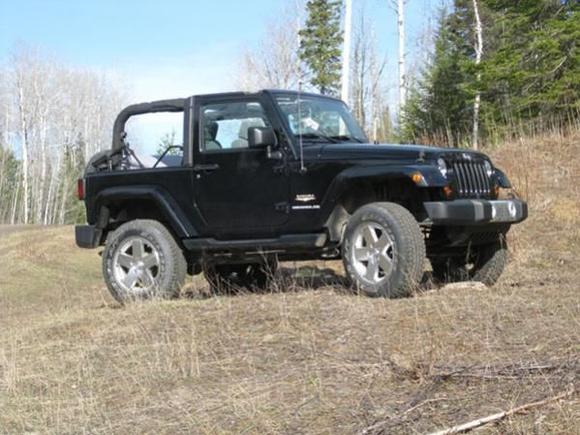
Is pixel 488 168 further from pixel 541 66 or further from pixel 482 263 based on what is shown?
pixel 541 66

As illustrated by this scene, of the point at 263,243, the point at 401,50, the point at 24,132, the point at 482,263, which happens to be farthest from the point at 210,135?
the point at 24,132

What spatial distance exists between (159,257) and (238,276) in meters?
1.83

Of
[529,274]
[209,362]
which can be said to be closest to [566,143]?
[529,274]

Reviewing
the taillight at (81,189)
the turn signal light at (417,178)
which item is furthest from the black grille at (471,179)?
the taillight at (81,189)

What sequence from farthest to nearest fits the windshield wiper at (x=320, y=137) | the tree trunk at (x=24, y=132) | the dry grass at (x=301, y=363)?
the tree trunk at (x=24, y=132) < the windshield wiper at (x=320, y=137) < the dry grass at (x=301, y=363)

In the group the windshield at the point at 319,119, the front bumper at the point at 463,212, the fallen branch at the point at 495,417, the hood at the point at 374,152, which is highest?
the windshield at the point at 319,119

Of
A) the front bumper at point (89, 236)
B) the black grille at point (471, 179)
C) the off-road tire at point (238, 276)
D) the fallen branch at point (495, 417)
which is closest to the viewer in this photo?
the fallen branch at point (495, 417)

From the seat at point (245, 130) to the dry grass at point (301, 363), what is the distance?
1.54 meters

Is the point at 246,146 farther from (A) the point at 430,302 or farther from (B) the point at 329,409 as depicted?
(B) the point at 329,409

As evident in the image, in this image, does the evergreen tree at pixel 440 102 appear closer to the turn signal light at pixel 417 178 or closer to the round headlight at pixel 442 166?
Answer: the round headlight at pixel 442 166

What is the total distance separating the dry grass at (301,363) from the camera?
419 cm

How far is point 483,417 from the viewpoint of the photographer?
3844mm

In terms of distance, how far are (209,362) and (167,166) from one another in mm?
3589

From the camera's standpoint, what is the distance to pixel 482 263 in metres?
8.41
